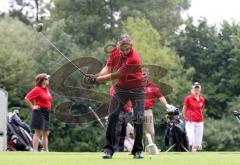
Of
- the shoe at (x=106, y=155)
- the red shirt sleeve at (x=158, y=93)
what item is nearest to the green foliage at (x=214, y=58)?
the red shirt sleeve at (x=158, y=93)

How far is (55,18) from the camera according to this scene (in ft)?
238

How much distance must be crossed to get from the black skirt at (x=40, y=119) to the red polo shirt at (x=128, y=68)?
5753 millimetres

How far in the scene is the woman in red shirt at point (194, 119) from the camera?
2008 centimetres

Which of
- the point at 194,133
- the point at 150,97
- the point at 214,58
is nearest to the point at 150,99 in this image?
the point at 150,97

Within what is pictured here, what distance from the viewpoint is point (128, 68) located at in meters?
12.3

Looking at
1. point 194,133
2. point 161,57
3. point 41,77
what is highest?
point 161,57

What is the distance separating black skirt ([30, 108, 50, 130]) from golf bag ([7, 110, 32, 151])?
279cm

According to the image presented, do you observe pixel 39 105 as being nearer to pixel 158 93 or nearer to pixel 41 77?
pixel 41 77

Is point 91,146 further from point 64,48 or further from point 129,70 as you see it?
point 129,70

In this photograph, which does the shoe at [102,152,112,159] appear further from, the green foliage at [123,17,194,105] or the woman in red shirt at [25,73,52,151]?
the green foliage at [123,17,194,105]

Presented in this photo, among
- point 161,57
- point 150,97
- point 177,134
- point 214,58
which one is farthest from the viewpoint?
point 214,58

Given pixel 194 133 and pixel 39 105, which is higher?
pixel 39 105

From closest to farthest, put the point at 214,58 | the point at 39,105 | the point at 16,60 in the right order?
the point at 39,105, the point at 16,60, the point at 214,58

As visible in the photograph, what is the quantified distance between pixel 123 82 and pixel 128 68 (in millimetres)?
282
